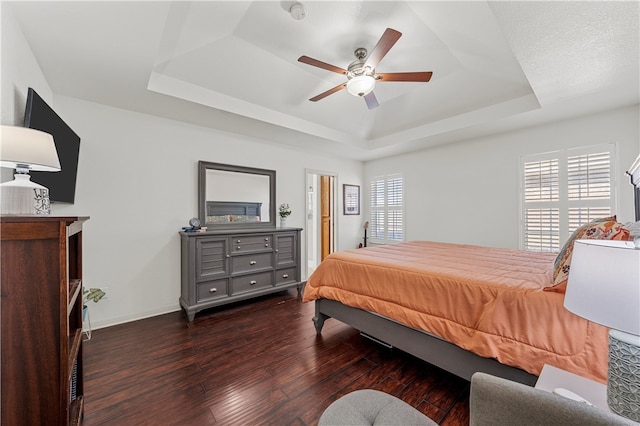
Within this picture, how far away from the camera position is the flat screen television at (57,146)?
5.85 feet

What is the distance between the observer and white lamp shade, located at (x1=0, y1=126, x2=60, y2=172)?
3.92 ft

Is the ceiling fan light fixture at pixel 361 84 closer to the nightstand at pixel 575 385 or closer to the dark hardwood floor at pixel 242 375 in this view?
the nightstand at pixel 575 385

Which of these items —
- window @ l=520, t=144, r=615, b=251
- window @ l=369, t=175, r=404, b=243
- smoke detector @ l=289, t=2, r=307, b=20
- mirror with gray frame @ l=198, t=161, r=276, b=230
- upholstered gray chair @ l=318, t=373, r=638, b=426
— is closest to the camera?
upholstered gray chair @ l=318, t=373, r=638, b=426

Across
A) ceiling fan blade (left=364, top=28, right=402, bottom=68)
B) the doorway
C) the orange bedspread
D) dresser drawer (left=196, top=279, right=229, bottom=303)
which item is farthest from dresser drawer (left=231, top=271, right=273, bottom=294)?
ceiling fan blade (left=364, top=28, right=402, bottom=68)

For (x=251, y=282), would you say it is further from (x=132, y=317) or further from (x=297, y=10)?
(x=297, y=10)

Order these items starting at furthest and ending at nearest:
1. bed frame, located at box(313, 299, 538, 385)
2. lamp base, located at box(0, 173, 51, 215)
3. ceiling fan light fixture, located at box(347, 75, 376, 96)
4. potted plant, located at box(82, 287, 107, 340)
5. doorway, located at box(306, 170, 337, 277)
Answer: doorway, located at box(306, 170, 337, 277) < potted plant, located at box(82, 287, 107, 340) < ceiling fan light fixture, located at box(347, 75, 376, 96) < bed frame, located at box(313, 299, 538, 385) < lamp base, located at box(0, 173, 51, 215)

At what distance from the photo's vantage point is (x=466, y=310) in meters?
1.64

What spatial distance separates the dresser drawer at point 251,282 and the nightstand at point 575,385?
3.06 m

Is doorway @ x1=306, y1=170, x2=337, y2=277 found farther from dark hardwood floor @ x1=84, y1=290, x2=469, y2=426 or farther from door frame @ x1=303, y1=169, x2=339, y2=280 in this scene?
dark hardwood floor @ x1=84, y1=290, x2=469, y2=426

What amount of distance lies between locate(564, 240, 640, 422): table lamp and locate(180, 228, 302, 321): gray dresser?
320 centimetres

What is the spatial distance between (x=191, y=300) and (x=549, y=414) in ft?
10.4

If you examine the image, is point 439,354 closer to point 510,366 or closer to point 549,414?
point 510,366

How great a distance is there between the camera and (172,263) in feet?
10.9

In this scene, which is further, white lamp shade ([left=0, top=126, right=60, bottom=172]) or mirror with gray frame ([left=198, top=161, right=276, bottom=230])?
mirror with gray frame ([left=198, top=161, right=276, bottom=230])
